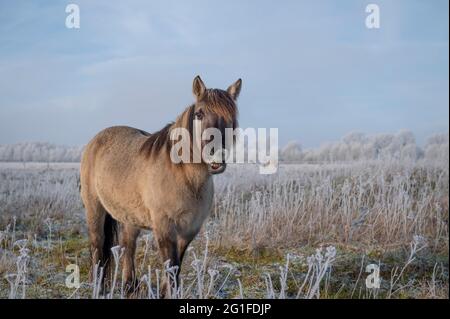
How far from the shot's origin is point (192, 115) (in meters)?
4.14

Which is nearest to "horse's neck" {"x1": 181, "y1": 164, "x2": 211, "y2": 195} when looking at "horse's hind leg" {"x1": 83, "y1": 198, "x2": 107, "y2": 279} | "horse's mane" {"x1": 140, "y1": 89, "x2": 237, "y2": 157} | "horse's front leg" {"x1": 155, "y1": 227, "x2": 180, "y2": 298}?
"horse's mane" {"x1": 140, "y1": 89, "x2": 237, "y2": 157}

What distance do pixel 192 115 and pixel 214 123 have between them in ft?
1.15

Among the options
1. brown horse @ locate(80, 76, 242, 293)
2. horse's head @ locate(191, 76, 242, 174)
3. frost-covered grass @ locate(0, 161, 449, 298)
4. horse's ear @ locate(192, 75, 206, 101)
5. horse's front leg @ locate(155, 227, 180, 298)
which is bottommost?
frost-covered grass @ locate(0, 161, 449, 298)

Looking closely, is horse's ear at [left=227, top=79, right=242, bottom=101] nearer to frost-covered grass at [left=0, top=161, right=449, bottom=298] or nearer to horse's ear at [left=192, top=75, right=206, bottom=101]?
horse's ear at [left=192, top=75, right=206, bottom=101]

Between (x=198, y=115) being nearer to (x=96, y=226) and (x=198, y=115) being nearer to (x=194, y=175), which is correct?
(x=194, y=175)

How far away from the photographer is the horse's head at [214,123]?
152 inches

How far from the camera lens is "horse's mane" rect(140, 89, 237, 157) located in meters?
3.94

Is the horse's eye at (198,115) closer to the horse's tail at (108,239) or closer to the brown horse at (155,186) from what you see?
the brown horse at (155,186)

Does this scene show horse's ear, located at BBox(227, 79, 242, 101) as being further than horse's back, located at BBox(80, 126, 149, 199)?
No

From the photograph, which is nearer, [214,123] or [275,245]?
[214,123]

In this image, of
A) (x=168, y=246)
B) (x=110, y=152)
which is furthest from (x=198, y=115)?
(x=110, y=152)

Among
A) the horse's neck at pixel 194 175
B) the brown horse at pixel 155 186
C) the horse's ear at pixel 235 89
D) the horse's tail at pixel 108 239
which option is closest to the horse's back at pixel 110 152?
the brown horse at pixel 155 186
